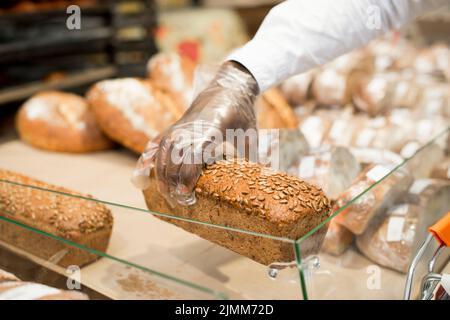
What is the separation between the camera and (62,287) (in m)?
0.87

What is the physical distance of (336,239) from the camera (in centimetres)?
102

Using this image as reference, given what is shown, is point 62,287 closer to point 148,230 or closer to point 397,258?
point 148,230

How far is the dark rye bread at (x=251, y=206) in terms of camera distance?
907 mm

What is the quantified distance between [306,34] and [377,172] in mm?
413

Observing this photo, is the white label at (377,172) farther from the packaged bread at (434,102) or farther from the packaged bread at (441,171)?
the packaged bread at (434,102)

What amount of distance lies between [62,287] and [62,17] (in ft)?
8.07

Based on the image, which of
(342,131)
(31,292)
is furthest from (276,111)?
(31,292)

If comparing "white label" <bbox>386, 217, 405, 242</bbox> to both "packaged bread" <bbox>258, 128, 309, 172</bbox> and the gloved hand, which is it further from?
the gloved hand

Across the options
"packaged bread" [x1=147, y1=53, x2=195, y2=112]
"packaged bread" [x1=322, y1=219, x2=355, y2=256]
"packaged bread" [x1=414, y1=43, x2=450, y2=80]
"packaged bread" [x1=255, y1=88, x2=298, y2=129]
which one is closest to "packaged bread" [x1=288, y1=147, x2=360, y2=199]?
"packaged bread" [x1=322, y1=219, x2=355, y2=256]

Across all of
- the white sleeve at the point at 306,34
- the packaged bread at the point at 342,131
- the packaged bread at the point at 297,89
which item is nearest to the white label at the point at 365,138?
the packaged bread at the point at 342,131

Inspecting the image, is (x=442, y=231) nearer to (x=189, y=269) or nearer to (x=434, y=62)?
(x=189, y=269)
